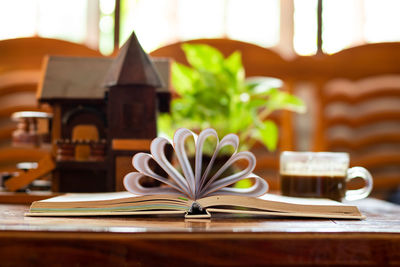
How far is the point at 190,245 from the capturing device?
22.2 inches

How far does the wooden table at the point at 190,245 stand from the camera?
0.56 metres

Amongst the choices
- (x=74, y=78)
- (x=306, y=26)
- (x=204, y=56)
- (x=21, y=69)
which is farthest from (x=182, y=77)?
(x=306, y=26)

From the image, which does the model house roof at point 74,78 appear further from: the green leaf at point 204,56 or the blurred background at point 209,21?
the blurred background at point 209,21

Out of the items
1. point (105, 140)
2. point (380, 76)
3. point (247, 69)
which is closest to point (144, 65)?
point (105, 140)

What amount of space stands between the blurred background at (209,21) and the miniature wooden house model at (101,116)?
1.70m

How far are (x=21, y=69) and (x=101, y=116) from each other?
1559 mm

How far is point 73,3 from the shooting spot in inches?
112

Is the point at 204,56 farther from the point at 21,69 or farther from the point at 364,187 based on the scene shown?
the point at 21,69

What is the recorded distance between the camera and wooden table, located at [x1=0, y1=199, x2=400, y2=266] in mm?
559

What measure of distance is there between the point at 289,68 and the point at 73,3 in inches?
58.4

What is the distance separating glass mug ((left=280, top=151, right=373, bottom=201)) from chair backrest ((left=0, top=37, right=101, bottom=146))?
1.75 metres

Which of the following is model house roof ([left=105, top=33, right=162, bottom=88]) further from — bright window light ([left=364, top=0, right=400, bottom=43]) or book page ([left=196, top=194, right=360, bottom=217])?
bright window light ([left=364, top=0, right=400, bottom=43])

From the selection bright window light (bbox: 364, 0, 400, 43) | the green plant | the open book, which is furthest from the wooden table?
bright window light (bbox: 364, 0, 400, 43)

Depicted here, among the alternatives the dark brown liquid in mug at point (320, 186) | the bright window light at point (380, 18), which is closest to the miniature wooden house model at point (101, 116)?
the dark brown liquid in mug at point (320, 186)
